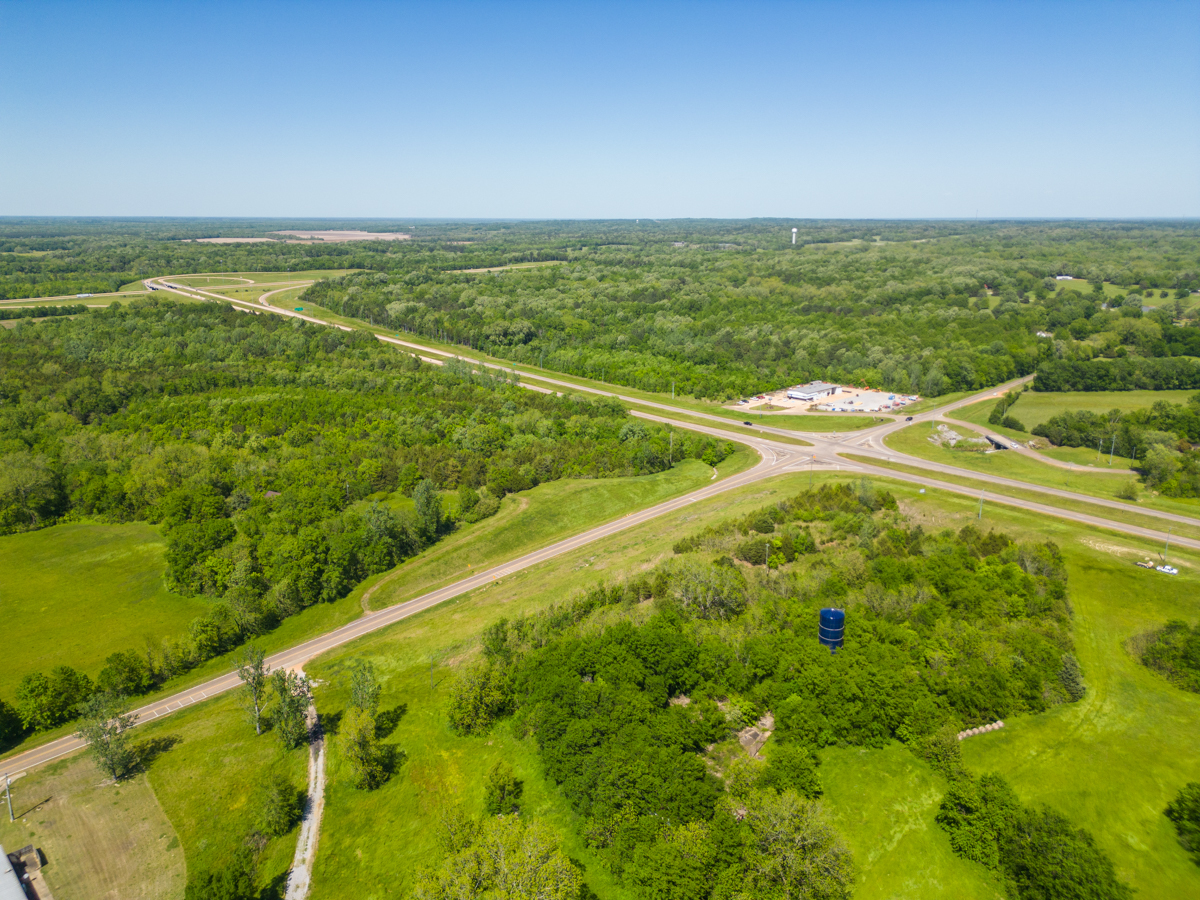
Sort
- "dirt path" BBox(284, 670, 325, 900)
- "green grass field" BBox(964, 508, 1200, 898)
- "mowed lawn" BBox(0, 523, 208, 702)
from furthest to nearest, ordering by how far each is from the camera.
Result: "mowed lawn" BBox(0, 523, 208, 702)
"green grass field" BBox(964, 508, 1200, 898)
"dirt path" BBox(284, 670, 325, 900)

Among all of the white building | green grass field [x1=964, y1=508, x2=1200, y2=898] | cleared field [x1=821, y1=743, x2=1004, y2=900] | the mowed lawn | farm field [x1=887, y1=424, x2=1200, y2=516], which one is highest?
the white building

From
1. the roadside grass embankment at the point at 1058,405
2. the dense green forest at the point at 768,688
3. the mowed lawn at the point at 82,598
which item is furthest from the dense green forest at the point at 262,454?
the roadside grass embankment at the point at 1058,405

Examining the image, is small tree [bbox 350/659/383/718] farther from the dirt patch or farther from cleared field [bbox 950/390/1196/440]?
cleared field [bbox 950/390/1196/440]

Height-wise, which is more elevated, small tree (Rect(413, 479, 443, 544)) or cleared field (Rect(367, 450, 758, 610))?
small tree (Rect(413, 479, 443, 544))

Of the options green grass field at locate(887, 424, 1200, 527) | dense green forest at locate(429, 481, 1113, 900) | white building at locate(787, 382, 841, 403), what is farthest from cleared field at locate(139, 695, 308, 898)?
white building at locate(787, 382, 841, 403)

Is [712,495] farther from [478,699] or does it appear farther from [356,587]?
[478,699]

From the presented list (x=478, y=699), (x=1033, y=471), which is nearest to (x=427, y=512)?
(x=478, y=699)

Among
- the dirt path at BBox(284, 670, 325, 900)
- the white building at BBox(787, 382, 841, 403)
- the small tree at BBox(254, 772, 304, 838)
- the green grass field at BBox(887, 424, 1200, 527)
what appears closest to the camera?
the dirt path at BBox(284, 670, 325, 900)

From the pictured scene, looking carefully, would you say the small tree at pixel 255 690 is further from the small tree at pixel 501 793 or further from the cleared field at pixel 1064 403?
the cleared field at pixel 1064 403
